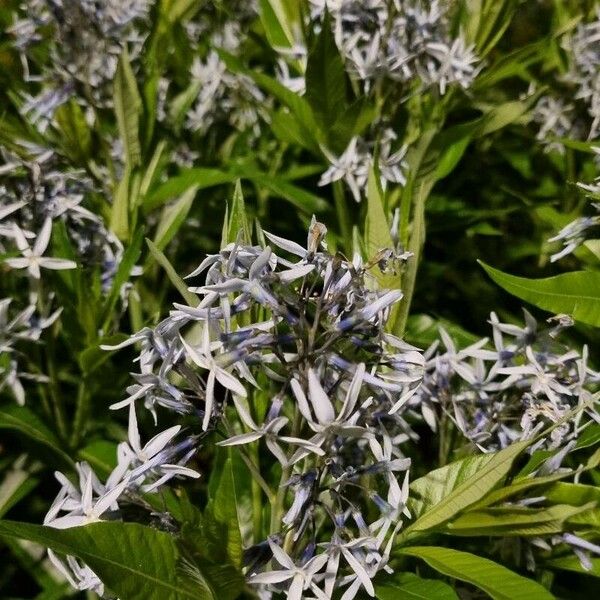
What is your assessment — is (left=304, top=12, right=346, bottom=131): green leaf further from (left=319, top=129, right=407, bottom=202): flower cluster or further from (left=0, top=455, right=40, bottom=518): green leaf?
(left=0, top=455, right=40, bottom=518): green leaf

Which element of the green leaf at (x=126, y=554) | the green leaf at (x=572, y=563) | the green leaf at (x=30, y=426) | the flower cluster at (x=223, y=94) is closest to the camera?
the green leaf at (x=126, y=554)

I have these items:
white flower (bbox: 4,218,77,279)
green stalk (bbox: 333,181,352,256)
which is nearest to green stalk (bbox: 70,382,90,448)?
white flower (bbox: 4,218,77,279)

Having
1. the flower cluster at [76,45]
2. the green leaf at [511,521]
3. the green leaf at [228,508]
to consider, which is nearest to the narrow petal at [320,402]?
the green leaf at [228,508]

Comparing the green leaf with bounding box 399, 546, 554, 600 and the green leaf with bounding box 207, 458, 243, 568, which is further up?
the green leaf with bounding box 207, 458, 243, 568

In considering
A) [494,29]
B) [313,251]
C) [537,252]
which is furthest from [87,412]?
[494,29]

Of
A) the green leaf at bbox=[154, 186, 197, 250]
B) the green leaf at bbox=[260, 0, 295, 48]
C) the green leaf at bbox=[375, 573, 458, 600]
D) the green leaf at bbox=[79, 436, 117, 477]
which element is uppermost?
the green leaf at bbox=[260, 0, 295, 48]

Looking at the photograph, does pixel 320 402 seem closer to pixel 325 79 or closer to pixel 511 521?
pixel 511 521

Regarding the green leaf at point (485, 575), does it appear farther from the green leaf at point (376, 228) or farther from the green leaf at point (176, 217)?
the green leaf at point (176, 217)
